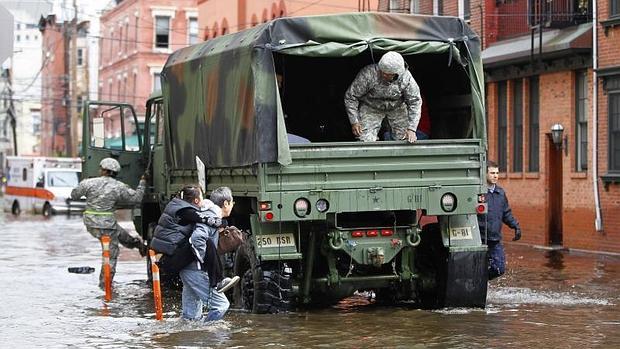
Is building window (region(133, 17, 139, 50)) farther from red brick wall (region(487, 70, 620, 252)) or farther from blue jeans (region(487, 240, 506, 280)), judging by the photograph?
blue jeans (region(487, 240, 506, 280))

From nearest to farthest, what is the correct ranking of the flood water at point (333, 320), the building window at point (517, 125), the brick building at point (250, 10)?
the flood water at point (333, 320) → the building window at point (517, 125) → the brick building at point (250, 10)

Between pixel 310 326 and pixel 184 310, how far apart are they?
4.22 ft

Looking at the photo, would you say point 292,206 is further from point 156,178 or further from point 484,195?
point 156,178

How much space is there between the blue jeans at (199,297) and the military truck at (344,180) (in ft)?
2.81

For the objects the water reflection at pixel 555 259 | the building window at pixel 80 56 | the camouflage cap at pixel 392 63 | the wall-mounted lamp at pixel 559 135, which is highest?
the building window at pixel 80 56

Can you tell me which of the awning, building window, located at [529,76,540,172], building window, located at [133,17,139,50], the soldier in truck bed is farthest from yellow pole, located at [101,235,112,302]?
building window, located at [133,17,139,50]

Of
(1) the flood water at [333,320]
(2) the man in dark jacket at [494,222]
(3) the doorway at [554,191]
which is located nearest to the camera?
(1) the flood water at [333,320]

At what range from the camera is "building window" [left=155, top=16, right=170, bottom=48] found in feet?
225

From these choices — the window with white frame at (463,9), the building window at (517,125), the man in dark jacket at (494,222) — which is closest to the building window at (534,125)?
the building window at (517,125)

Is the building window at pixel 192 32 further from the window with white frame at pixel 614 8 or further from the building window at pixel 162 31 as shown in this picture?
the window with white frame at pixel 614 8

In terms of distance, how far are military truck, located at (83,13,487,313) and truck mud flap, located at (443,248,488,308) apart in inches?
0.5

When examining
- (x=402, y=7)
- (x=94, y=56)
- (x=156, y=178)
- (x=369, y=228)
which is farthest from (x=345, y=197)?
(x=94, y=56)

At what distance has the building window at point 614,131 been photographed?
25188mm

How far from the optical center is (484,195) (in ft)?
46.6
